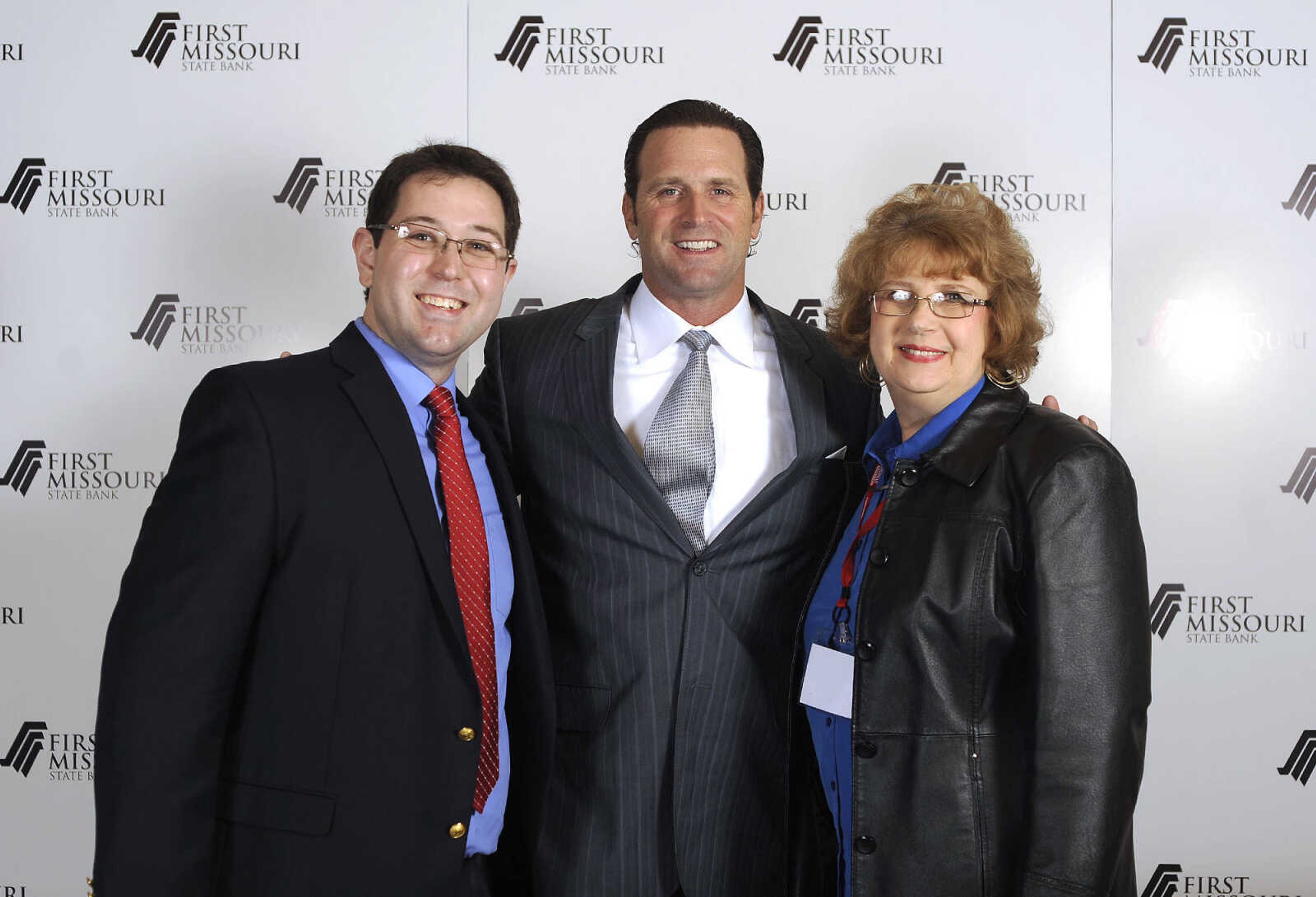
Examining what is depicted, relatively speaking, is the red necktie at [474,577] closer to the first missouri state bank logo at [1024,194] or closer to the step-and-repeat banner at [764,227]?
the step-and-repeat banner at [764,227]

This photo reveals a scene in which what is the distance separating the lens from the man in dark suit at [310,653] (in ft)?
4.54

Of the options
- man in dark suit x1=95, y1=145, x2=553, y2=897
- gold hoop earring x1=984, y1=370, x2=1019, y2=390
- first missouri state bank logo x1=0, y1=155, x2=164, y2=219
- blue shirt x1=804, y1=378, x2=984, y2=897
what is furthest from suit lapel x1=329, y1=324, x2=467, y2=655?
first missouri state bank logo x1=0, y1=155, x2=164, y2=219

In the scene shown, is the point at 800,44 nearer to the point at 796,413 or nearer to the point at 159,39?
the point at 796,413

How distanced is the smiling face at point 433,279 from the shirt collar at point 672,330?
44 centimetres

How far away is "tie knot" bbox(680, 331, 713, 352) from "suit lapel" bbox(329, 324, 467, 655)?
75cm

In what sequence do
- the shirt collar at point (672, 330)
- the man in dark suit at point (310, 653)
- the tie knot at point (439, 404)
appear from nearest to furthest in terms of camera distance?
A: the man in dark suit at point (310, 653), the tie knot at point (439, 404), the shirt collar at point (672, 330)

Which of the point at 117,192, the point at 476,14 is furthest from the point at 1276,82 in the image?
the point at 117,192

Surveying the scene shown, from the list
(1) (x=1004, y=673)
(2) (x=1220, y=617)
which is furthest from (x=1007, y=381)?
(2) (x=1220, y=617)

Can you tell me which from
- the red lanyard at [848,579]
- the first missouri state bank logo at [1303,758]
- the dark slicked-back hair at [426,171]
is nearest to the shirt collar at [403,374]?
the dark slicked-back hair at [426,171]

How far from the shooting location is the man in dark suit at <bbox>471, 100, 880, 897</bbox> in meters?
1.98

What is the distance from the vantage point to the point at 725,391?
222 cm

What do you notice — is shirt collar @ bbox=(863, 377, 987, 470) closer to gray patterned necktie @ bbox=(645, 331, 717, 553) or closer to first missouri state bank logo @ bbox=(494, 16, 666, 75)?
gray patterned necktie @ bbox=(645, 331, 717, 553)

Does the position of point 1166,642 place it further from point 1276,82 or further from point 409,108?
point 409,108

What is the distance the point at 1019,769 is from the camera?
5.41 feet
